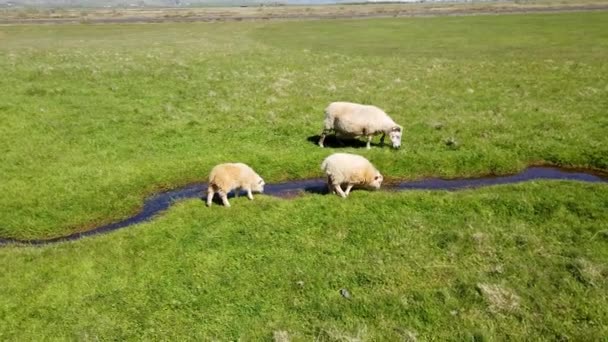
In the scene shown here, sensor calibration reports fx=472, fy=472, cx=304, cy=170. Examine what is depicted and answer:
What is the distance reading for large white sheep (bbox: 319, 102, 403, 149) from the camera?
67.7ft

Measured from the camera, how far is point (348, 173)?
16.1 m

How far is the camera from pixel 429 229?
14.1 metres

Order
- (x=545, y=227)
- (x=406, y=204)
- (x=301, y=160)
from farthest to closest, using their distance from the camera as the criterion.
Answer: (x=301, y=160), (x=406, y=204), (x=545, y=227)

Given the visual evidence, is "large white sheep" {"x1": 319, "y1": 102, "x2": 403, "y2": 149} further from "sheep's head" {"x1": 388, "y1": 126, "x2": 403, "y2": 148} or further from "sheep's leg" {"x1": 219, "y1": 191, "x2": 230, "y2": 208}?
"sheep's leg" {"x1": 219, "y1": 191, "x2": 230, "y2": 208}

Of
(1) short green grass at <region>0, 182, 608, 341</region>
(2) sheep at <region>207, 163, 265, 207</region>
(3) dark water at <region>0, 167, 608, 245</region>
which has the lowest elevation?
(3) dark water at <region>0, 167, 608, 245</region>

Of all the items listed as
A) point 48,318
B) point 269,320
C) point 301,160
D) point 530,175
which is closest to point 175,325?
point 269,320

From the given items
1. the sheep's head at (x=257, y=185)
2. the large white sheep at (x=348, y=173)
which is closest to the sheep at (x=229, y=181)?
the sheep's head at (x=257, y=185)

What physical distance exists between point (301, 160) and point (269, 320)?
10035mm

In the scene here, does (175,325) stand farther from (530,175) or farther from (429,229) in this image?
(530,175)

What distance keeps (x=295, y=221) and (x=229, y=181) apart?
2675 millimetres

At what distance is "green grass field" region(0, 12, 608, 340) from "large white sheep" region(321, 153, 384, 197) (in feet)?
1.83

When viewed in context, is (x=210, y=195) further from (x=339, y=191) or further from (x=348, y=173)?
(x=348, y=173)

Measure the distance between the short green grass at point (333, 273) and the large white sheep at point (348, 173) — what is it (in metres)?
0.67

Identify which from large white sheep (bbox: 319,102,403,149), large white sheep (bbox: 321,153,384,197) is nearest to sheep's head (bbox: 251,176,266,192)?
large white sheep (bbox: 321,153,384,197)
